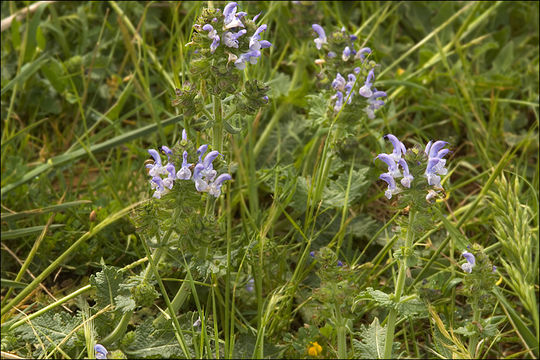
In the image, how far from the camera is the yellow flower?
238cm

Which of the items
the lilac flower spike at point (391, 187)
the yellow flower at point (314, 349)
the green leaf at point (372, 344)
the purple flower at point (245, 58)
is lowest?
the yellow flower at point (314, 349)

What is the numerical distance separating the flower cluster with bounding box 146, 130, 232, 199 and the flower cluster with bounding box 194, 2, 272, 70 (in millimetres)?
325

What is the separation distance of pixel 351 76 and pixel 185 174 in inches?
40.9

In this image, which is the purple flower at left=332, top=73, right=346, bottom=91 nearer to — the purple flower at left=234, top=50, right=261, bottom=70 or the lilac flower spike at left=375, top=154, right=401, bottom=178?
the purple flower at left=234, top=50, right=261, bottom=70

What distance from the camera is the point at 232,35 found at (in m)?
2.24

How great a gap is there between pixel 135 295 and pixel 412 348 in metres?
1.09

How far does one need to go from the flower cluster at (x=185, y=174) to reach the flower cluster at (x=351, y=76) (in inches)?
34.2

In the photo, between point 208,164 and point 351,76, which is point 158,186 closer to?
point 208,164

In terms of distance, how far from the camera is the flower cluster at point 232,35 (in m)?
2.21

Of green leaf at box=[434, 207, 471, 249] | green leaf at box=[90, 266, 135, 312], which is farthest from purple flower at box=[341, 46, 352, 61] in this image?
green leaf at box=[90, 266, 135, 312]

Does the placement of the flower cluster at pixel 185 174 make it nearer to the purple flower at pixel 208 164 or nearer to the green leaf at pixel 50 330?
the purple flower at pixel 208 164

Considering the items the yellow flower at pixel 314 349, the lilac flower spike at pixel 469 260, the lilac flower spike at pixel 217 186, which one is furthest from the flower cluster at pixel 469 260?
the lilac flower spike at pixel 217 186

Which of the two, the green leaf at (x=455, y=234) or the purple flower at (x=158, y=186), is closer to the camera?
the purple flower at (x=158, y=186)

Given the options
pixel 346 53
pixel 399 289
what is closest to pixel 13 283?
pixel 399 289
